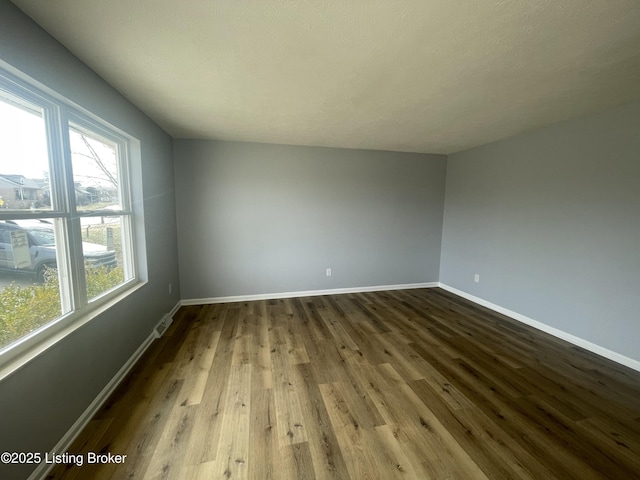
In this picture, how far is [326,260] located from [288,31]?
295 cm

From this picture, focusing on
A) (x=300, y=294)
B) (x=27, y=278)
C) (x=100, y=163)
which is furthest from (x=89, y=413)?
(x=300, y=294)

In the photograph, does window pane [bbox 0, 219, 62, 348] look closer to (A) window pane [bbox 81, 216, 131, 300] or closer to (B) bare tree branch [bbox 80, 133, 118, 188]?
(A) window pane [bbox 81, 216, 131, 300]

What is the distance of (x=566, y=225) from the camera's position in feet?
8.37

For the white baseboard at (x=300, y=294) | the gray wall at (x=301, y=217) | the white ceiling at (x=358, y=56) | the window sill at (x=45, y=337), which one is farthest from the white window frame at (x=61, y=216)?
the white baseboard at (x=300, y=294)

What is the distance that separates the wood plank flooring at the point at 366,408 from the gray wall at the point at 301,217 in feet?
3.48

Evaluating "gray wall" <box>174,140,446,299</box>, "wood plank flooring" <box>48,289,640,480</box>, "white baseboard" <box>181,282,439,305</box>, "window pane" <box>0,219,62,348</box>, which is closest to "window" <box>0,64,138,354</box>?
"window pane" <box>0,219,62,348</box>

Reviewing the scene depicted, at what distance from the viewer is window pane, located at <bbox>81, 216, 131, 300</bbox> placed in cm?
169

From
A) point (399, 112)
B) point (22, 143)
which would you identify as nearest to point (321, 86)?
point (399, 112)

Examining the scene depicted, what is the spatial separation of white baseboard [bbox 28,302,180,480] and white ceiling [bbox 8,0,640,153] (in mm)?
2235

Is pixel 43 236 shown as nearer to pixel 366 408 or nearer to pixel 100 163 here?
pixel 100 163

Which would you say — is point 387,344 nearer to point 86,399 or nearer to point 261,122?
point 86,399

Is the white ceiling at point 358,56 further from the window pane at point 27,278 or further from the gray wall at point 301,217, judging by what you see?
the window pane at point 27,278

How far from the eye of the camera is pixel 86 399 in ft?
4.91

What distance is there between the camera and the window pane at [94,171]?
1597 millimetres
